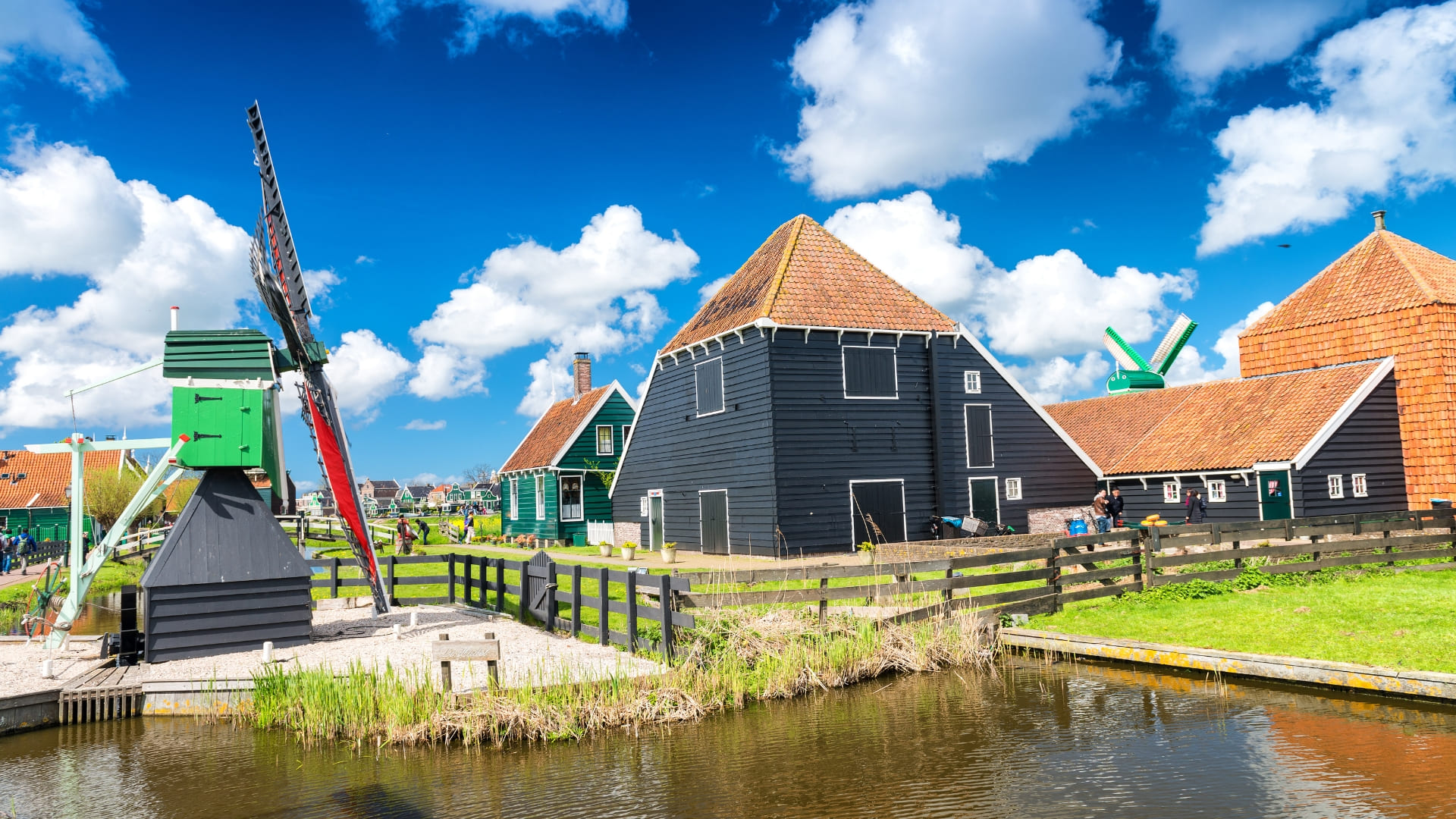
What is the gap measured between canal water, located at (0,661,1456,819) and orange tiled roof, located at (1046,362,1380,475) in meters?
17.3

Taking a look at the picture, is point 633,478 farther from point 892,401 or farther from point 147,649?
point 147,649

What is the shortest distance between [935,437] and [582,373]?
20240 millimetres

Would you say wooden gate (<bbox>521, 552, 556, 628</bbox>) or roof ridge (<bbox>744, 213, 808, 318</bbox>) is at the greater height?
roof ridge (<bbox>744, 213, 808, 318</bbox>)

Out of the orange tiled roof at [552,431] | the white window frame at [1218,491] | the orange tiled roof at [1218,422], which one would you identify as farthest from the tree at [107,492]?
the white window frame at [1218,491]

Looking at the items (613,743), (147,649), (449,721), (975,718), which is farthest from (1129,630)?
(147,649)

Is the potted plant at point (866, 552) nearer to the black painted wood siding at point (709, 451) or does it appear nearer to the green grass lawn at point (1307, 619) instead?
the black painted wood siding at point (709, 451)

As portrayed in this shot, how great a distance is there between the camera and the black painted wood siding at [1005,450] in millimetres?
25000

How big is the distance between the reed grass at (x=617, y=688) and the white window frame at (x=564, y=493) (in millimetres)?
24827

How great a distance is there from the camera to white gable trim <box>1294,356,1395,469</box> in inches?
891

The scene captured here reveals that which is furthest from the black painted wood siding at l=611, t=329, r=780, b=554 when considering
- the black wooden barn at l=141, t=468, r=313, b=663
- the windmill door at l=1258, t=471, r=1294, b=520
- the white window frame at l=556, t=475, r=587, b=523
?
the windmill door at l=1258, t=471, r=1294, b=520

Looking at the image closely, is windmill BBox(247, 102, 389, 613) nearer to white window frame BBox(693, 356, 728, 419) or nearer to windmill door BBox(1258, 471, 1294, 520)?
white window frame BBox(693, 356, 728, 419)

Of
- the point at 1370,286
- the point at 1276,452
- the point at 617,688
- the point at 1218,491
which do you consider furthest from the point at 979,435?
the point at 617,688

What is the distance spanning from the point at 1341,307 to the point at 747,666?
1006 inches

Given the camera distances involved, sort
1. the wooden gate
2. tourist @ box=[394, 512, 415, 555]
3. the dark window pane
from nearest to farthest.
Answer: the wooden gate
the dark window pane
tourist @ box=[394, 512, 415, 555]
